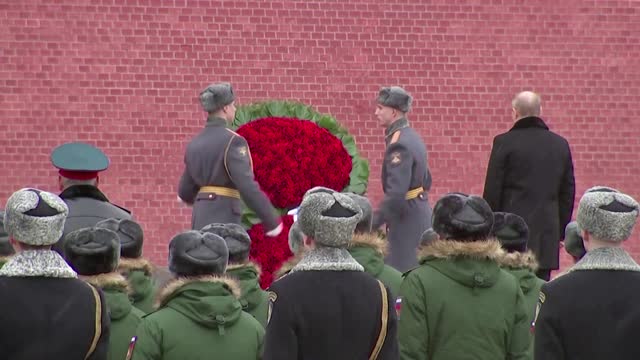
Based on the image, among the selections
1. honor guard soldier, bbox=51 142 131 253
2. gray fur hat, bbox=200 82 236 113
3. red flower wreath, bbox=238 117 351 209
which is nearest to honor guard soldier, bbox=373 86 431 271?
gray fur hat, bbox=200 82 236 113

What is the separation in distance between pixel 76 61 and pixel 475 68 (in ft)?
13.3

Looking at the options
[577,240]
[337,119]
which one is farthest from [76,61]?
[577,240]

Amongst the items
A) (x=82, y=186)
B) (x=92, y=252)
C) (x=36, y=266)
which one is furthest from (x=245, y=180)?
(x=36, y=266)

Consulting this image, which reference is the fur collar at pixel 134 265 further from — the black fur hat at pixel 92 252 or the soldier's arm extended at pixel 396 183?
the soldier's arm extended at pixel 396 183

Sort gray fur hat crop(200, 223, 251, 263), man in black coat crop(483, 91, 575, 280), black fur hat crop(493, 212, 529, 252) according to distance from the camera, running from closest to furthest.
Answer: gray fur hat crop(200, 223, 251, 263) → black fur hat crop(493, 212, 529, 252) → man in black coat crop(483, 91, 575, 280)

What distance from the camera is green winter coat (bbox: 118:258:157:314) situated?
800cm

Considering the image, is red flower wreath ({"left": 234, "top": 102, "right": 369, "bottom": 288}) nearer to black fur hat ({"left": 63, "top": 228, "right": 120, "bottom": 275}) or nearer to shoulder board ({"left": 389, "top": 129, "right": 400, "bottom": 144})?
shoulder board ({"left": 389, "top": 129, "right": 400, "bottom": 144})

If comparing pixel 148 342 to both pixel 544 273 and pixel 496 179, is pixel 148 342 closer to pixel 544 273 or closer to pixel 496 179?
pixel 496 179

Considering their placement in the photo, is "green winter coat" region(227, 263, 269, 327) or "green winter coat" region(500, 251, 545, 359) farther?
"green winter coat" region(500, 251, 545, 359)

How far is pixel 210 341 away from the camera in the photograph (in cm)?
653

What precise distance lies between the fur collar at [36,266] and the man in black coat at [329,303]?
886 millimetres

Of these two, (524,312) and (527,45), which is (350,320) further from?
(527,45)

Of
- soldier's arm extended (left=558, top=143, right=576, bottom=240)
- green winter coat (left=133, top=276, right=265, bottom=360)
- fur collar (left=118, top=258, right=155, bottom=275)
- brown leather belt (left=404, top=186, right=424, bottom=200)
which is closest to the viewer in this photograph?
green winter coat (left=133, top=276, right=265, bottom=360)

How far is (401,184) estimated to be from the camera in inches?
450
